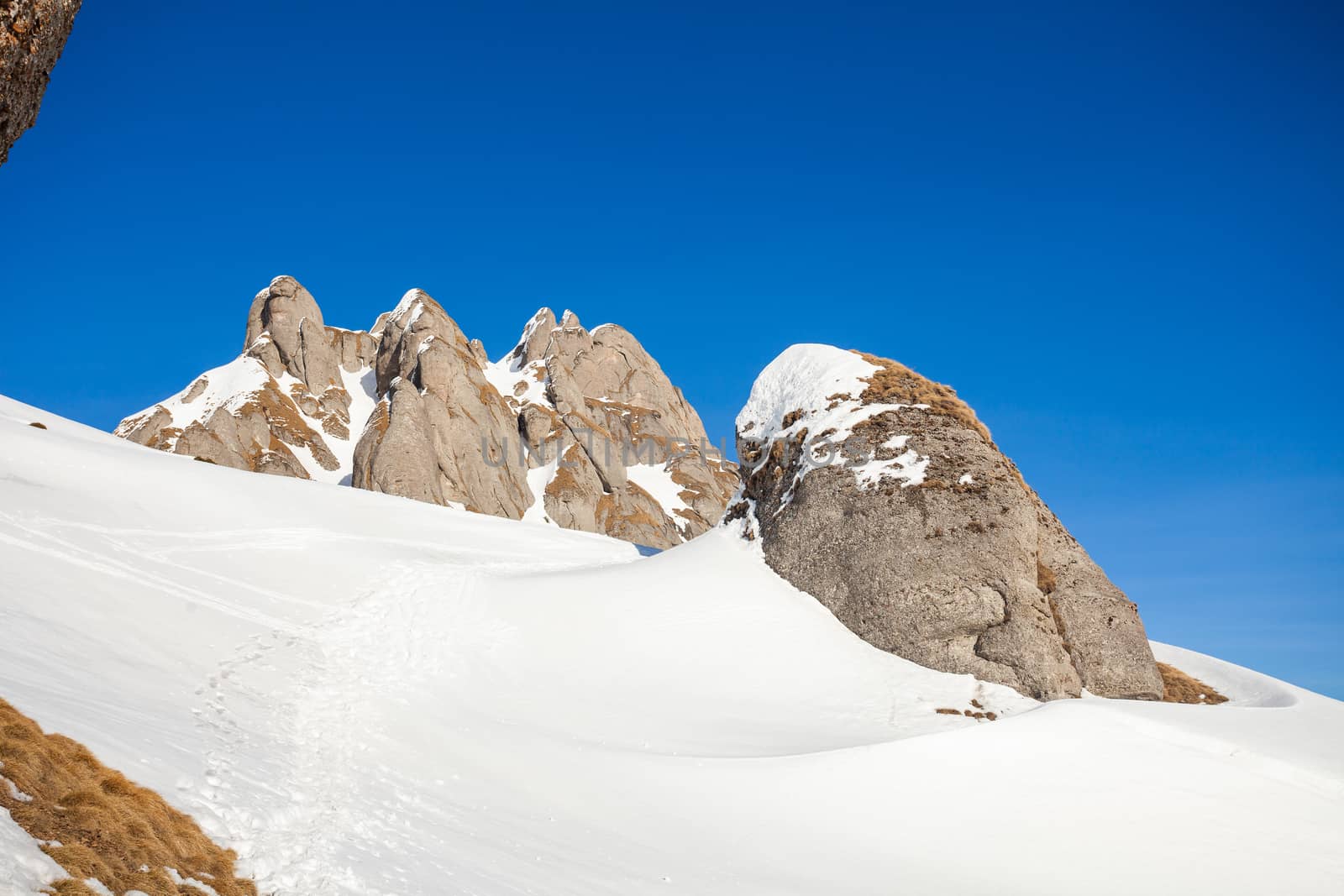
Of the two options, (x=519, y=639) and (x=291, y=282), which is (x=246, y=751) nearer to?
(x=519, y=639)

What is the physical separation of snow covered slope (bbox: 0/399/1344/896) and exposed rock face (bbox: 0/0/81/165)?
18.3ft

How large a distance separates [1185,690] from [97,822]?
24.2 metres

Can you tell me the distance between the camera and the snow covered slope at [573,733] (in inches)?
388

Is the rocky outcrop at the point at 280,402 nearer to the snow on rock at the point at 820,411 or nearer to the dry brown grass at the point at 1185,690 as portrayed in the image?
the snow on rock at the point at 820,411

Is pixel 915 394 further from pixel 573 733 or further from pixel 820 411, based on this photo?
pixel 573 733

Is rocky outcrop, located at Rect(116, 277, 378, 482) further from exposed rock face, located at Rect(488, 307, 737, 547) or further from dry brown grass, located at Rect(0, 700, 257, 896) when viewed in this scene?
dry brown grass, located at Rect(0, 700, 257, 896)

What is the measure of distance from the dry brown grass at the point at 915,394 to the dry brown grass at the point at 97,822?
20.3 meters

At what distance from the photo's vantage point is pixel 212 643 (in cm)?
1523

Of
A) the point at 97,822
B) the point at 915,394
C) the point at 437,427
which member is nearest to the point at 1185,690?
the point at 915,394

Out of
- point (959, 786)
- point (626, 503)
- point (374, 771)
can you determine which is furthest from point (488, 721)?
point (626, 503)

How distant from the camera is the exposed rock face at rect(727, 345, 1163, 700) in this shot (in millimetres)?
19641

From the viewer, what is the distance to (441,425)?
89.0 m

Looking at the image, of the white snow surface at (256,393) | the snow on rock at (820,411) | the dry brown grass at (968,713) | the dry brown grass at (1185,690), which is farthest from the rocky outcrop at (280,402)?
the dry brown grass at (1185,690)

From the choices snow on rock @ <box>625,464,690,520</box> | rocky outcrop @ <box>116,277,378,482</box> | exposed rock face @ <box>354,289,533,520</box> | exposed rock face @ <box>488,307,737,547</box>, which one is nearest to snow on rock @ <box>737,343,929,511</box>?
exposed rock face @ <box>354,289,533,520</box>
